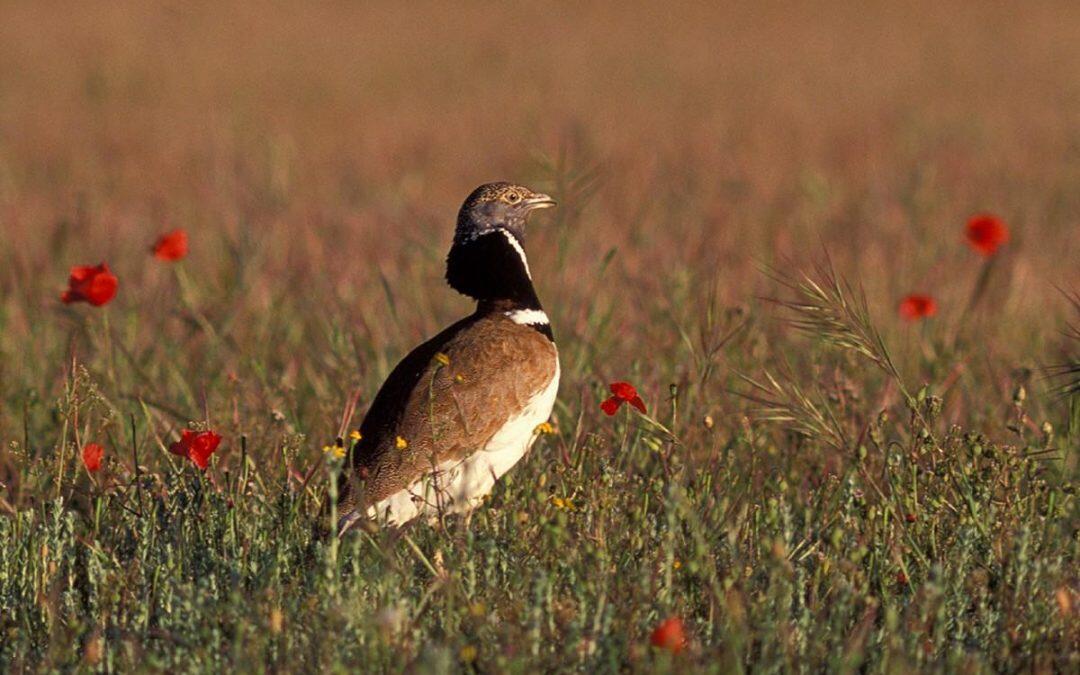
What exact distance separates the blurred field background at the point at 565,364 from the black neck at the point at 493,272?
454 mm

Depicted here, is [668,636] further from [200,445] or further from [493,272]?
[493,272]

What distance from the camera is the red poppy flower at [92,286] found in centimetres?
505

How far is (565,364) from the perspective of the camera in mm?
6105

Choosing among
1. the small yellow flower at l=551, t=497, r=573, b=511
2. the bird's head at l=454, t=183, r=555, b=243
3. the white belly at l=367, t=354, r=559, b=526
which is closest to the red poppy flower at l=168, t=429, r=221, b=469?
the white belly at l=367, t=354, r=559, b=526

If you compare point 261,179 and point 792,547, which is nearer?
point 792,547

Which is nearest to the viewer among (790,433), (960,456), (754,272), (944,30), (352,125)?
(960,456)

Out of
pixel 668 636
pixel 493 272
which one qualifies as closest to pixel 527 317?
pixel 493 272

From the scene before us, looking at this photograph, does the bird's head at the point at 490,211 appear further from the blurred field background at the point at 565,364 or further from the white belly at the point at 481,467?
the white belly at the point at 481,467

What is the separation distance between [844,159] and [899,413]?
7033 mm

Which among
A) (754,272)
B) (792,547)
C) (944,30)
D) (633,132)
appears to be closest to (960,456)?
(792,547)

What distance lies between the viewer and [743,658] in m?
3.67

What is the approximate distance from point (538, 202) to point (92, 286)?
1.53m

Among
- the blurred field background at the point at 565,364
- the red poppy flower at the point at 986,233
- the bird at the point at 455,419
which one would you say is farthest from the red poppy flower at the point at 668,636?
the red poppy flower at the point at 986,233

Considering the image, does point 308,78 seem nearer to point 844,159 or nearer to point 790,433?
point 844,159
